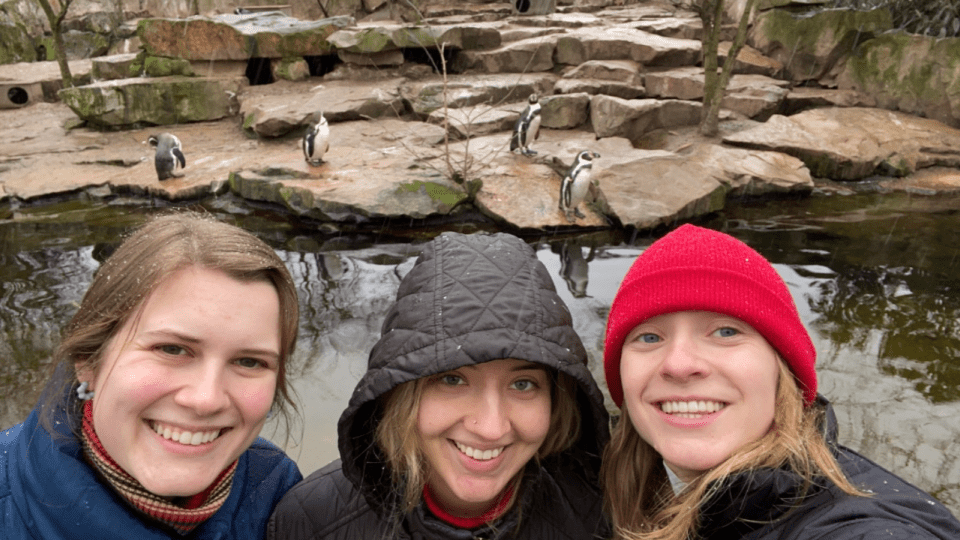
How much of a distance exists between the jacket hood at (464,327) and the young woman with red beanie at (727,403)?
0.15 meters

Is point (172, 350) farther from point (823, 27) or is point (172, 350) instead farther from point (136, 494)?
point (823, 27)

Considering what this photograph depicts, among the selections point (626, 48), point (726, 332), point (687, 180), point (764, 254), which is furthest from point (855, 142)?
point (726, 332)

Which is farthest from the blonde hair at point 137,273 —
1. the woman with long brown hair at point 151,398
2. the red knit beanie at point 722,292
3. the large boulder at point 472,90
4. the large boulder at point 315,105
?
the large boulder at point 472,90

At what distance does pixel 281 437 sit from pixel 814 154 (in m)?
7.15

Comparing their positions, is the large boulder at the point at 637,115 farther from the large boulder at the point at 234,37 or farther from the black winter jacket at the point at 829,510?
the black winter jacket at the point at 829,510

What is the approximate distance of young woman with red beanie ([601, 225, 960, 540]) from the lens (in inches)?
43.9

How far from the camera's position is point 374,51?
11.1 m

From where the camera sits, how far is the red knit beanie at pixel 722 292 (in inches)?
48.0

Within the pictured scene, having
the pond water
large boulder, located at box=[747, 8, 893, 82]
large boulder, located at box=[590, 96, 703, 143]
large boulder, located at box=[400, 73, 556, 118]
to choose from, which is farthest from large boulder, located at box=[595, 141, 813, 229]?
large boulder, located at box=[747, 8, 893, 82]

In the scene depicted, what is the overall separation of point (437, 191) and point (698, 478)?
5564 mm

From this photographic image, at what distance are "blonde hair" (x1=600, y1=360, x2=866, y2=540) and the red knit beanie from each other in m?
0.05

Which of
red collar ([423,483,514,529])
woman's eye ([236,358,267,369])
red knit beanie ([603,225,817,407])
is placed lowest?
red collar ([423,483,514,529])

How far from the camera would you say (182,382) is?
113 centimetres

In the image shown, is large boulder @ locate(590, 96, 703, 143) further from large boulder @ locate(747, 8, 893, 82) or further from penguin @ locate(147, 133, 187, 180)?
penguin @ locate(147, 133, 187, 180)
